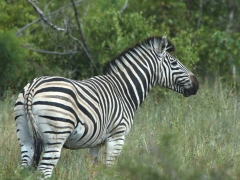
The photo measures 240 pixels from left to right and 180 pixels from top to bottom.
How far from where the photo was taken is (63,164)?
23.1ft

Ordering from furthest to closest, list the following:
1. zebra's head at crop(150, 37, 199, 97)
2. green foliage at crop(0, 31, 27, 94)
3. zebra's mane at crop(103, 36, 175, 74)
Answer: green foliage at crop(0, 31, 27, 94)
zebra's head at crop(150, 37, 199, 97)
zebra's mane at crop(103, 36, 175, 74)

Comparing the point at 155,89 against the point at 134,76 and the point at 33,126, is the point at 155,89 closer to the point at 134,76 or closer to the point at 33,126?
the point at 134,76

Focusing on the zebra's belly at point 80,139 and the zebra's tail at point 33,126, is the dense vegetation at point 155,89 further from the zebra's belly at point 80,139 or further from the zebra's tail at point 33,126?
the zebra's tail at point 33,126

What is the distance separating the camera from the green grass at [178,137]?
19.9 ft

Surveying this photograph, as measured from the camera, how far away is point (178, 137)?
6.45 meters

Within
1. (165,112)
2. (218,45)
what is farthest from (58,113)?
(218,45)

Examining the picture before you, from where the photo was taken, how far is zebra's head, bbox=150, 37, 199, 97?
25.0ft

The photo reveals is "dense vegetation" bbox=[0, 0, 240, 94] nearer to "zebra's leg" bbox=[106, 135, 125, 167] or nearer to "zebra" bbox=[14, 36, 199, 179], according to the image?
"zebra" bbox=[14, 36, 199, 179]

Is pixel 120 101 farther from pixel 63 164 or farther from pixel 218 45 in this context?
pixel 218 45

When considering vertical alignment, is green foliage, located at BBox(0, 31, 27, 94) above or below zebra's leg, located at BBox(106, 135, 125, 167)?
above

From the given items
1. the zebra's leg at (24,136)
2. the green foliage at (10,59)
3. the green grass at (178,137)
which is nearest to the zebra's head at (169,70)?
the green grass at (178,137)

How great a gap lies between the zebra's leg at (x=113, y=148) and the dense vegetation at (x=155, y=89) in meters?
0.14

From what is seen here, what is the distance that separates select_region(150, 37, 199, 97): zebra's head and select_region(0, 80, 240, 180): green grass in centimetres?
63

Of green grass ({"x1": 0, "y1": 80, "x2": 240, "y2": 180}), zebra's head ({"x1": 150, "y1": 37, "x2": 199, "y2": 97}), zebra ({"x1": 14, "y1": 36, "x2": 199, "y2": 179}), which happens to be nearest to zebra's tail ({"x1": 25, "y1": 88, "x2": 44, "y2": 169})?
zebra ({"x1": 14, "y1": 36, "x2": 199, "y2": 179})
